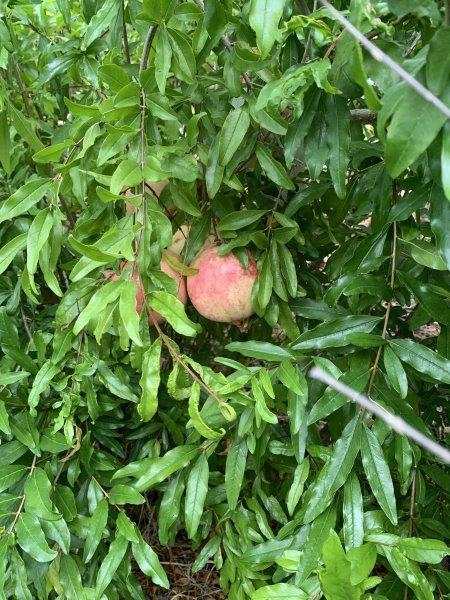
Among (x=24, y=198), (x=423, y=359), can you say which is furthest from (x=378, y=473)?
(x=24, y=198)

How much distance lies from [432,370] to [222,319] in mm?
413

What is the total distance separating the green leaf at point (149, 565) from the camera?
1172mm

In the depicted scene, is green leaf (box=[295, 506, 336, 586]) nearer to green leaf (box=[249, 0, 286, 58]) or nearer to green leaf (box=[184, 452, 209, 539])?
green leaf (box=[184, 452, 209, 539])

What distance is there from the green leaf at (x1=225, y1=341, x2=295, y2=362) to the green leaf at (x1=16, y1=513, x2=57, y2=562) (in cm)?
48

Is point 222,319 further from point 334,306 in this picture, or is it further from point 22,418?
point 22,418

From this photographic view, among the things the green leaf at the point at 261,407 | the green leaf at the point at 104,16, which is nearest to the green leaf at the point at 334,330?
the green leaf at the point at 261,407

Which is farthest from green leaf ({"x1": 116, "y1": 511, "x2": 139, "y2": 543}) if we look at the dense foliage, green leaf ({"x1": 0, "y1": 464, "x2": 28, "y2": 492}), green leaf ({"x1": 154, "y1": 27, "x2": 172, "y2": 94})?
green leaf ({"x1": 154, "y1": 27, "x2": 172, "y2": 94})

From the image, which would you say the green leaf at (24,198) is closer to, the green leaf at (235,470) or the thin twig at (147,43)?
the thin twig at (147,43)

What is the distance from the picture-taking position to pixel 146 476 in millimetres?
1119

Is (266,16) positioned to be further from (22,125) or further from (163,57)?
(22,125)

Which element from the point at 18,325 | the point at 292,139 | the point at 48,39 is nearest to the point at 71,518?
the point at 18,325

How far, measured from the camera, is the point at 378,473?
36.7 inches

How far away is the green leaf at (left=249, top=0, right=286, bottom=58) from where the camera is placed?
2.08 ft

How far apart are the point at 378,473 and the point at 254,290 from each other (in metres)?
0.38
